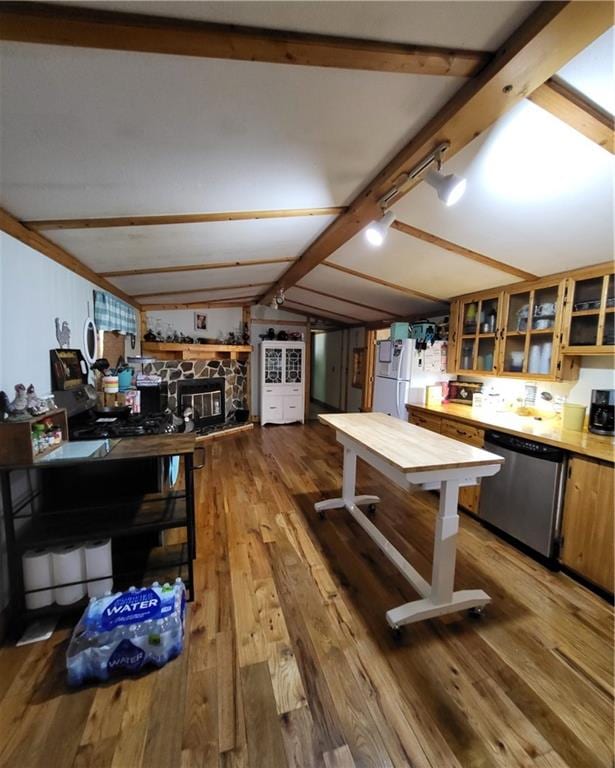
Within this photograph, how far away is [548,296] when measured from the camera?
104 inches

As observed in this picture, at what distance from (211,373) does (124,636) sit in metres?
4.57

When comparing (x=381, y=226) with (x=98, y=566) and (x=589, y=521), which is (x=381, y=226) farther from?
(x=98, y=566)

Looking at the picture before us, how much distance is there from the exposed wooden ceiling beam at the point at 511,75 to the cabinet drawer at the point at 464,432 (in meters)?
2.10

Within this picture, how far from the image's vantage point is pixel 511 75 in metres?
0.97

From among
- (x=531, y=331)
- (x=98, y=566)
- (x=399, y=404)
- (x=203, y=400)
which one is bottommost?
(x=98, y=566)

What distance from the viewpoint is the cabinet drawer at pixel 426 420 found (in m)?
3.25

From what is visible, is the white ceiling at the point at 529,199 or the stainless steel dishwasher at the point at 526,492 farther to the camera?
the stainless steel dishwasher at the point at 526,492

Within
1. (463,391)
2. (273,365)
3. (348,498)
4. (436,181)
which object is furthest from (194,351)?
(436,181)

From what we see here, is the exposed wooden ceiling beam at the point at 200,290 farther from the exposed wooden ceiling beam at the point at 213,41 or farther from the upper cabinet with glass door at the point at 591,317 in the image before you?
the exposed wooden ceiling beam at the point at 213,41

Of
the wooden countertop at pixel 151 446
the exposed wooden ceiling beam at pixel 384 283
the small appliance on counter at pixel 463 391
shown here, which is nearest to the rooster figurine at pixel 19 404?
the wooden countertop at pixel 151 446

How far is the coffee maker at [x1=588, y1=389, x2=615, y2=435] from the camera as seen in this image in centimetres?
223

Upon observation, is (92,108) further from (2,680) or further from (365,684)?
(365,684)

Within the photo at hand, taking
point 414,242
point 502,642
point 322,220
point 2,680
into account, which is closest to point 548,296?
point 414,242

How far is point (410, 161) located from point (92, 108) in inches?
48.2
